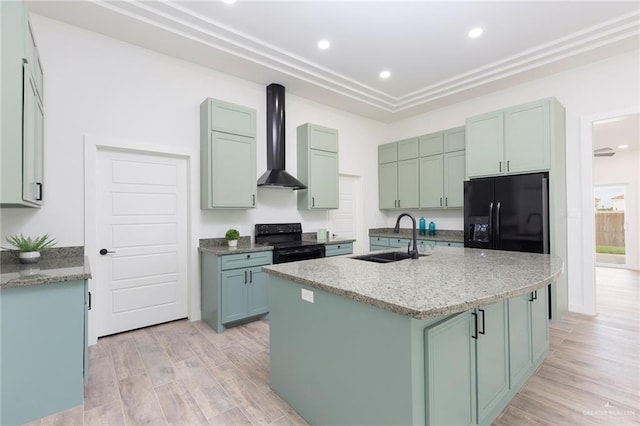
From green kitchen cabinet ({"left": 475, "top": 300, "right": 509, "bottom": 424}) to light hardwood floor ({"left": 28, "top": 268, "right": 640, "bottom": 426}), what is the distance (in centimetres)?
21

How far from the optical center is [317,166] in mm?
4602

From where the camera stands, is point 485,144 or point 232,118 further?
point 485,144

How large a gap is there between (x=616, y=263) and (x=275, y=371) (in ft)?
29.6

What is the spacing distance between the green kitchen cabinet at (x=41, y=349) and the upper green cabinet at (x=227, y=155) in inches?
69.9

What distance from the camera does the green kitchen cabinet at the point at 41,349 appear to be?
71.2 inches

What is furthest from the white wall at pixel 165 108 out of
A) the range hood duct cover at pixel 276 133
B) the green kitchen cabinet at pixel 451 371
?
the green kitchen cabinet at pixel 451 371

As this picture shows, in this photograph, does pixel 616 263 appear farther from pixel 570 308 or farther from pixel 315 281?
pixel 315 281

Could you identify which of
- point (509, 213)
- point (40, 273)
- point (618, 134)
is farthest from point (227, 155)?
point (618, 134)

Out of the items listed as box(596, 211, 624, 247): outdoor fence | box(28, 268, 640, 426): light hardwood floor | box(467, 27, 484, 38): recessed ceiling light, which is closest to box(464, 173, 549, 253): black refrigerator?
box(28, 268, 640, 426): light hardwood floor

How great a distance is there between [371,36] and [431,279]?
283 cm

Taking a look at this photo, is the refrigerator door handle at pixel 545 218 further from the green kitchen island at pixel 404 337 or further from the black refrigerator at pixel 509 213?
the green kitchen island at pixel 404 337

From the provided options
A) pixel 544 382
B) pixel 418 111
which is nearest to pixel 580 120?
pixel 418 111

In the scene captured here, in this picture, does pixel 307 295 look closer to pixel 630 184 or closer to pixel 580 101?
pixel 580 101

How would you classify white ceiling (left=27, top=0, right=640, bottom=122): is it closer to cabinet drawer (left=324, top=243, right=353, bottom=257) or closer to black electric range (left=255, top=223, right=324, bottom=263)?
black electric range (left=255, top=223, right=324, bottom=263)
